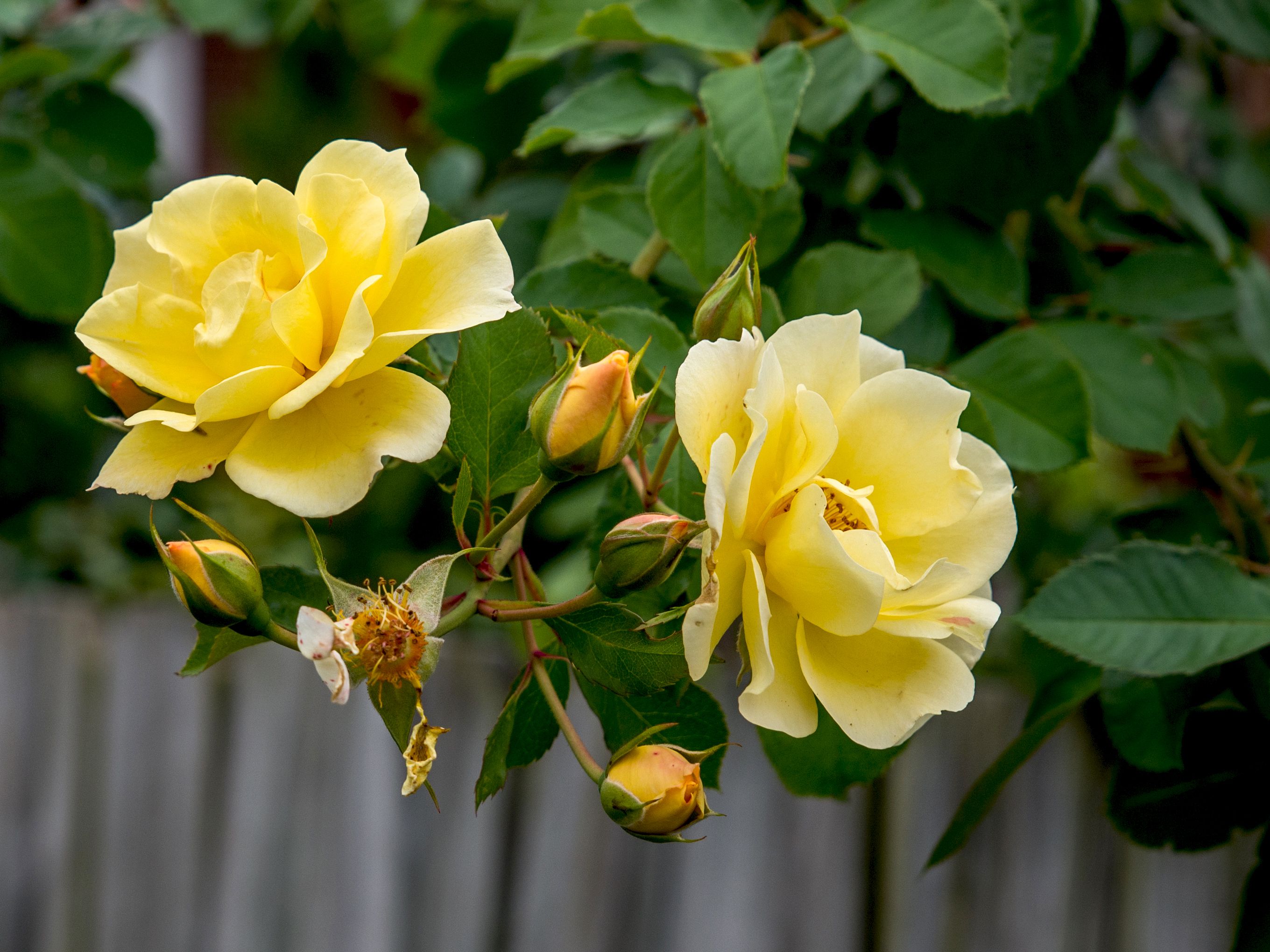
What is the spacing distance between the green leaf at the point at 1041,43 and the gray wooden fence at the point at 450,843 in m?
0.89

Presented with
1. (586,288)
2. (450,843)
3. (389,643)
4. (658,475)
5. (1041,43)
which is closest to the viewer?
(389,643)

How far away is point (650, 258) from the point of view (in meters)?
0.68

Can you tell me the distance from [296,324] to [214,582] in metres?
0.12

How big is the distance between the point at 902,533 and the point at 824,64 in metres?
0.50

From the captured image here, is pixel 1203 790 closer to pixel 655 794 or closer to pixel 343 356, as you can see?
pixel 655 794

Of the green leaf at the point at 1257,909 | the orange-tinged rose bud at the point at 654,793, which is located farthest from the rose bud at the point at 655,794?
the green leaf at the point at 1257,909

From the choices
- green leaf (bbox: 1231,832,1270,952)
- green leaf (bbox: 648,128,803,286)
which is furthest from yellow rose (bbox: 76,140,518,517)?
green leaf (bbox: 1231,832,1270,952)

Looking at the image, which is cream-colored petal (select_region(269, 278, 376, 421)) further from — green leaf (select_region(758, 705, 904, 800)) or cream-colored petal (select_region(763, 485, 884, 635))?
green leaf (select_region(758, 705, 904, 800))

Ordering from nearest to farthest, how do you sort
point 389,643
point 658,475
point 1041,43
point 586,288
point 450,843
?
point 389,643, point 658,475, point 586,288, point 1041,43, point 450,843

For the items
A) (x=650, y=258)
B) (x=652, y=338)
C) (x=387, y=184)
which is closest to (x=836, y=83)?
(x=650, y=258)

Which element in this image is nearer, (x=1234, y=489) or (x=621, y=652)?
(x=621, y=652)

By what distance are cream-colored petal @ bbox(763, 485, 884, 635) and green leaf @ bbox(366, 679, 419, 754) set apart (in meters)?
0.16

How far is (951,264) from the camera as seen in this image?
781 mm

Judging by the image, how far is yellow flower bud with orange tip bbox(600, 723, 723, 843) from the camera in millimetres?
414
